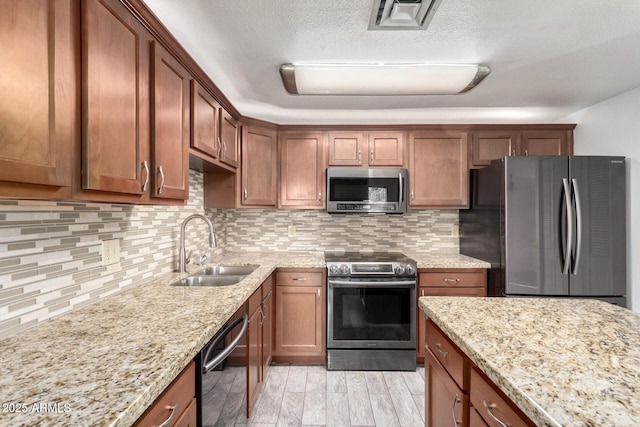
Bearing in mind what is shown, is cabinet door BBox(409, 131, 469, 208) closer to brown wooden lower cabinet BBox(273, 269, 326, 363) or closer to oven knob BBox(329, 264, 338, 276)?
oven knob BBox(329, 264, 338, 276)

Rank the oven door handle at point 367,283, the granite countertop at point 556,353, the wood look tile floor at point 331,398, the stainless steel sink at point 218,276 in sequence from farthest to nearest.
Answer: the oven door handle at point 367,283, the stainless steel sink at point 218,276, the wood look tile floor at point 331,398, the granite countertop at point 556,353

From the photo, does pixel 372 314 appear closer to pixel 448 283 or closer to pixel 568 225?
pixel 448 283

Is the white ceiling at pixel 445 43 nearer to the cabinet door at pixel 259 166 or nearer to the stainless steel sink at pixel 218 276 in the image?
the cabinet door at pixel 259 166

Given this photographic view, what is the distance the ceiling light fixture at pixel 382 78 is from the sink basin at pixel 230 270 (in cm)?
143

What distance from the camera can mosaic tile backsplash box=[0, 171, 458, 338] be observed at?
1.05 m

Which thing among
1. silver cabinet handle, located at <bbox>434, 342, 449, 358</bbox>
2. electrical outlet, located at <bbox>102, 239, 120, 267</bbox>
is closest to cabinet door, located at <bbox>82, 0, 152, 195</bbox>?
electrical outlet, located at <bbox>102, 239, 120, 267</bbox>

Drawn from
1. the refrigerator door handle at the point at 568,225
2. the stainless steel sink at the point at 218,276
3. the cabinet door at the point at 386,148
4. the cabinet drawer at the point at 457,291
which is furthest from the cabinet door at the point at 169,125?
the refrigerator door handle at the point at 568,225

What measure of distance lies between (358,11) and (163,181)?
124 centimetres

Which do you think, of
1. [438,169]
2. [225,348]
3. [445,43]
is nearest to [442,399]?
[225,348]

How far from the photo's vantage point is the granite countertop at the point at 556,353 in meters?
0.64

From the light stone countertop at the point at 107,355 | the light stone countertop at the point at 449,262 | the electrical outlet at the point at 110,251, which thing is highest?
the electrical outlet at the point at 110,251

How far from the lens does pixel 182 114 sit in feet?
5.27

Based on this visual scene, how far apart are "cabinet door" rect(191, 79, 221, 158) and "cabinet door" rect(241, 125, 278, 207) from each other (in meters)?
0.56

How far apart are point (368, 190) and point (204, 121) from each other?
4.99ft
